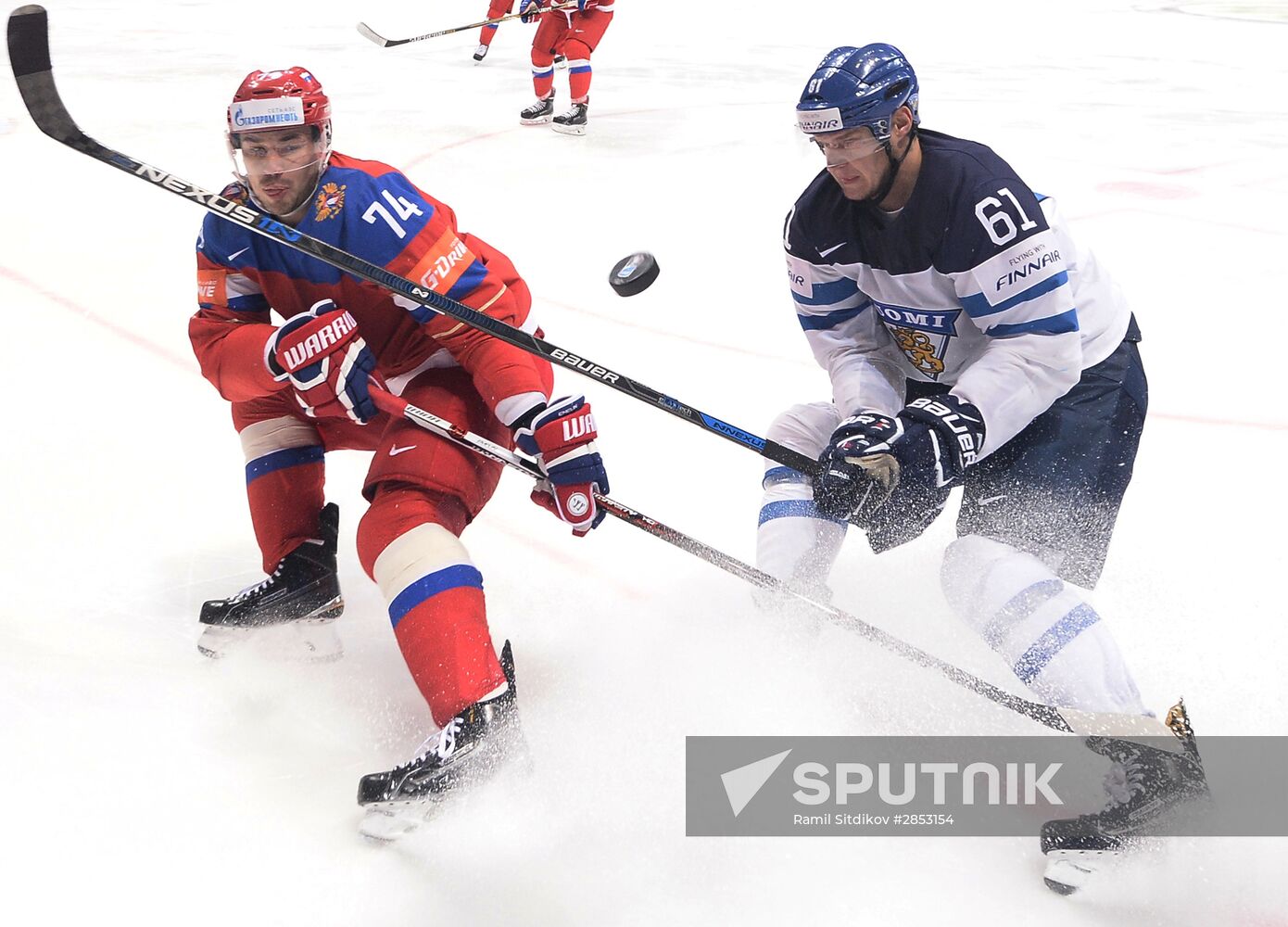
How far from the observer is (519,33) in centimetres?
953

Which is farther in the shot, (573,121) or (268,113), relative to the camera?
(573,121)

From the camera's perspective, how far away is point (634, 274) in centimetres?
199

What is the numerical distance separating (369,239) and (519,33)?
8347mm

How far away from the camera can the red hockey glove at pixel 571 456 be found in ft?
5.77

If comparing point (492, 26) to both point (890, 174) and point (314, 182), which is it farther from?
point (890, 174)

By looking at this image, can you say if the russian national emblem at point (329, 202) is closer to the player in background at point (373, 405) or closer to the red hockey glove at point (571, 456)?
the player in background at point (373, 405)

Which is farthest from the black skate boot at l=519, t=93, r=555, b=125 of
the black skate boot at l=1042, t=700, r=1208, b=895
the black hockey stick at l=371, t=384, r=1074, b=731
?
the black skate boot at l=1042, t=700, r=1208, b=895

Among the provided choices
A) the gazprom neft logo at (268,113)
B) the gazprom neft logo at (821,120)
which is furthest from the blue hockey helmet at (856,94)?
the gazprom neft logo at (268,113)

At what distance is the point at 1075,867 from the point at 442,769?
2.79 ft

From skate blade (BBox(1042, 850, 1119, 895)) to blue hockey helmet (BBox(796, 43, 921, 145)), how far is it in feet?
3.37

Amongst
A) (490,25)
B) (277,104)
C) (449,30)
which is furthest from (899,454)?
(490,25)

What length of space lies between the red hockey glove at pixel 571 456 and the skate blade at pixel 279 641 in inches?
22.2

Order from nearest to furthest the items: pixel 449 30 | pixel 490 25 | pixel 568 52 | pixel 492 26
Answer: pixel 568 52
pixel 449 30
pixel 490 25
pixel 492 26

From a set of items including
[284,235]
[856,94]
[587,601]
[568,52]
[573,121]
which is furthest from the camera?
[568,52]
